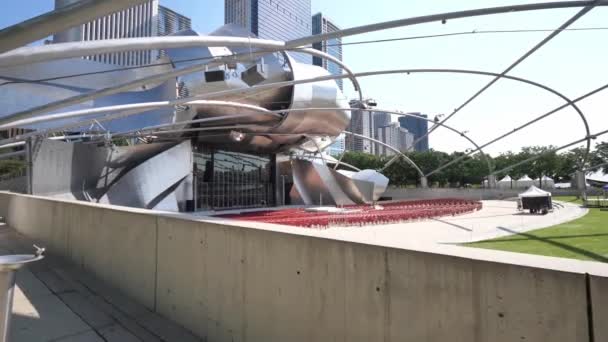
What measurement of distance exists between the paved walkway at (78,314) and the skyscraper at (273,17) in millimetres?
29529

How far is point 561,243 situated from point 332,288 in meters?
12.3

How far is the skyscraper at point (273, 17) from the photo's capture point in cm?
3309

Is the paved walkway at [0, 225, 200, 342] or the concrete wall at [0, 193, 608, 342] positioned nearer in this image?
the concrete wall at [0, 193, 608, 342]

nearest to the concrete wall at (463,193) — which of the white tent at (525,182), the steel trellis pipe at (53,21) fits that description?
the white tent at (525,182)

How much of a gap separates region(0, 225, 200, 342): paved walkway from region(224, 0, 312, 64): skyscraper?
29529mm

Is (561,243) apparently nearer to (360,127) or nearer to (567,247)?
(567,247)

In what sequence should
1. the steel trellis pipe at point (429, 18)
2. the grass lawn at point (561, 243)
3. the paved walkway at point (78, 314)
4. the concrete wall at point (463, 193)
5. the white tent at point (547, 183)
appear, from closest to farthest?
the paved walkway at point (78, 314) → the grass lawn at point (561, 243) → the steel trellis pipe at point (429, 18) → the concrete wall at point (463, 193) → the white tent at point (547, 183)

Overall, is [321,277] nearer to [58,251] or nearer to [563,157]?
[58,251]

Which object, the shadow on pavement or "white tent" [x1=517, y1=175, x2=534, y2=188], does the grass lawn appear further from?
"white tent" [x1=517, y1=175, x2=534, y2=188]

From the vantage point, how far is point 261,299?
366 centimetres

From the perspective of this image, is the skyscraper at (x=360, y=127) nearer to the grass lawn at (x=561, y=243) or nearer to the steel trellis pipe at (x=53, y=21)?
the grass lawn at (x=561, y=243)

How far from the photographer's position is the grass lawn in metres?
10.3

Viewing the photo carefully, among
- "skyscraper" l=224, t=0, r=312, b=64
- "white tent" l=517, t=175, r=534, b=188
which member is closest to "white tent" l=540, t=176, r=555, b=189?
"white tent" l=517, t=175, r=534, b=188

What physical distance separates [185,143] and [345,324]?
2758 cm
